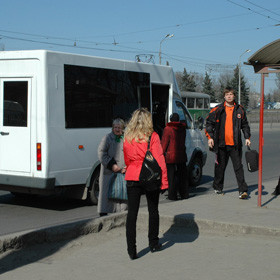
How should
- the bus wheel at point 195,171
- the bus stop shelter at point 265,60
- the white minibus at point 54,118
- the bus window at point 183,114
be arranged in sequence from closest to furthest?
1. the bus stop shelter at point 265,60
2. the white minibus at point 54,118
3. the bus window at point 183,114
4. the bus wheel at point 195,171

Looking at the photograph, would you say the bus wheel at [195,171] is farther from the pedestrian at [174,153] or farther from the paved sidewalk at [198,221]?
the paved sidewalk at [198,221]

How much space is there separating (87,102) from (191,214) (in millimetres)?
2867

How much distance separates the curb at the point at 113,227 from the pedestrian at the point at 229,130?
6.94ft

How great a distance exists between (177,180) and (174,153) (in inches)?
19.8

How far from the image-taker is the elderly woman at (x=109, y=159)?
7.04m

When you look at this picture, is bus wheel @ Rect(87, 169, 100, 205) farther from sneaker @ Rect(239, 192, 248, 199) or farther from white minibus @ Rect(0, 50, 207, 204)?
sneaker @ Rect(239, 192, 248, 199)

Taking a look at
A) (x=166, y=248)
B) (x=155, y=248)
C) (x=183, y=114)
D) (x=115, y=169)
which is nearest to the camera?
(x=155, y=248)

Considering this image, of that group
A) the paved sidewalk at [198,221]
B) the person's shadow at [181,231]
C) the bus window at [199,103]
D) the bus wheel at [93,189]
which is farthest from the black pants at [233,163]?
the bus window at [199,103]

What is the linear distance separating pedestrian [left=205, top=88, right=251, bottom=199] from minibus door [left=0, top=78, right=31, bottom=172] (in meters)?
2.99

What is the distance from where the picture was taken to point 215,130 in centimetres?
898

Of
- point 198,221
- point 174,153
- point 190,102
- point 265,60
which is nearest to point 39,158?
point 174,153

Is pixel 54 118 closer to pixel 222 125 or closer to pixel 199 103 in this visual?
pixel 222 125

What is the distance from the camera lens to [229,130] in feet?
29.1

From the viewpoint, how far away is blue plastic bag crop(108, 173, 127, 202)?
6.64m
